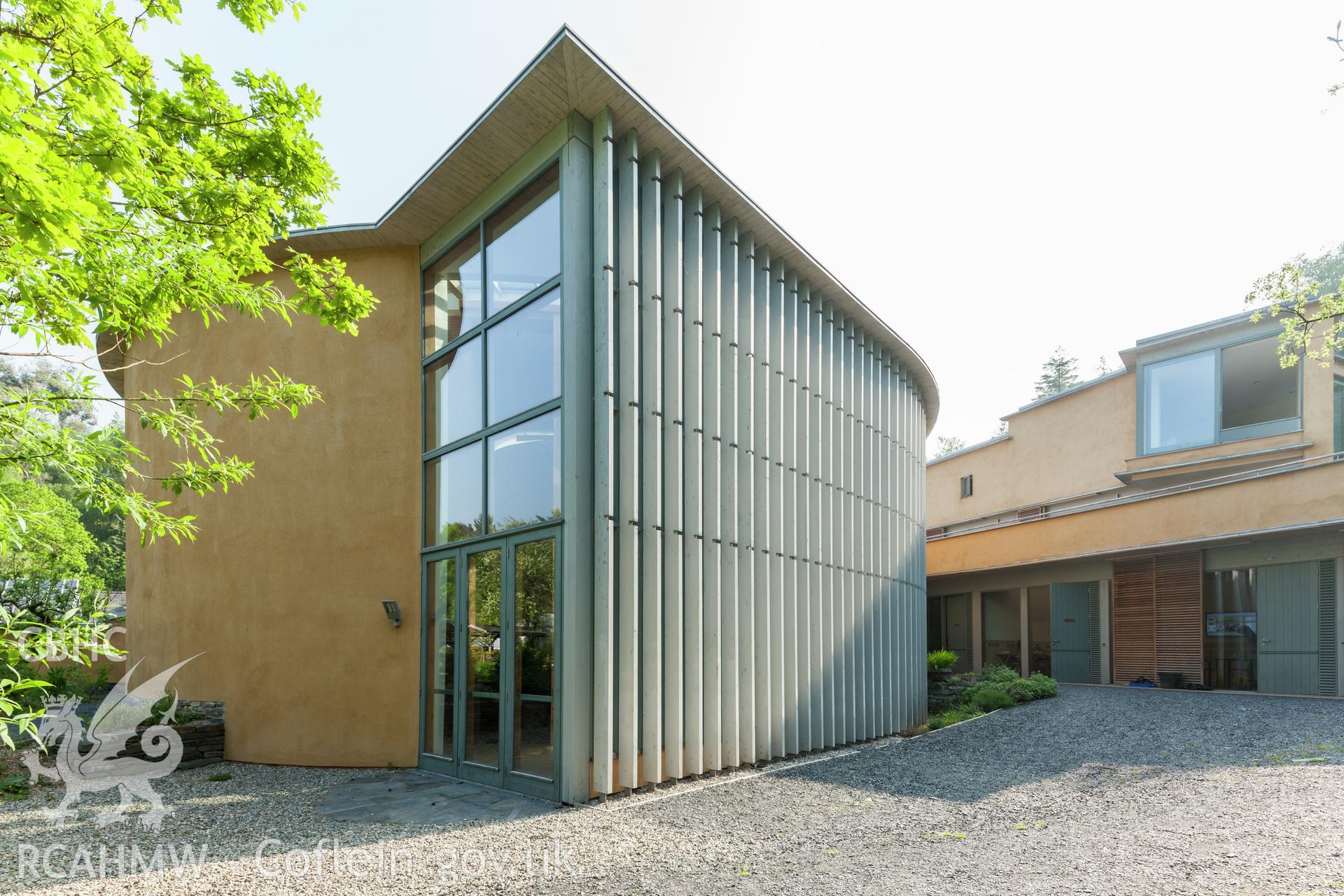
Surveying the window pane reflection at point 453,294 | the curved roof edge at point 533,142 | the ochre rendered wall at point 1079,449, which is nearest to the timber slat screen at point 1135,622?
the ochre rendered wall at point 1079,449

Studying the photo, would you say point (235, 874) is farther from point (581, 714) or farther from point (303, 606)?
point (303, 606)

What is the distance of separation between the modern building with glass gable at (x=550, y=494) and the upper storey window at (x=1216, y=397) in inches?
451

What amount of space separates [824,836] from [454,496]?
568 cm

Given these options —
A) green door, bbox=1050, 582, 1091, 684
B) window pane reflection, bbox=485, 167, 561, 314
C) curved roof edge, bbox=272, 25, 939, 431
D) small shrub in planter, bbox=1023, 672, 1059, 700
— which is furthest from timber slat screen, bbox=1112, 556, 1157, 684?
window pane reflection, bbox=485, 167, 561, 314

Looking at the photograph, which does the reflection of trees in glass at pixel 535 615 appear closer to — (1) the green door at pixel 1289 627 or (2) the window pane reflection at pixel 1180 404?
(1) the green door at pixel 1289 627

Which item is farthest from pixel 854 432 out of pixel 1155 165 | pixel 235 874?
pixel 235 874

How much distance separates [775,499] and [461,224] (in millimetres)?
5263

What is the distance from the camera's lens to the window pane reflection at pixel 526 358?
328 inches

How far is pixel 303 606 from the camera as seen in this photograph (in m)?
10.3

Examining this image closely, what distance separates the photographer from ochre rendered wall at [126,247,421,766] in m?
9.98

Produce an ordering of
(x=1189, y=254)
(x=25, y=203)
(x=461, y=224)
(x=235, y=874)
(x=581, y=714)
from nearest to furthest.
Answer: (x=25, y=203) → (x=235, y=874) → (x=581, y=714) → (x=461, y=224) → (x=1189, y=254)

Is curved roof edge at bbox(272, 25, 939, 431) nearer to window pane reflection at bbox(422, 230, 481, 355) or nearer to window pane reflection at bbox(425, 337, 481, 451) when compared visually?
window pane reflection at bbox(422, 230, 481, 355)

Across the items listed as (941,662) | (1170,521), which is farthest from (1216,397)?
(941,662)

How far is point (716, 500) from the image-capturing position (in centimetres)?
921
